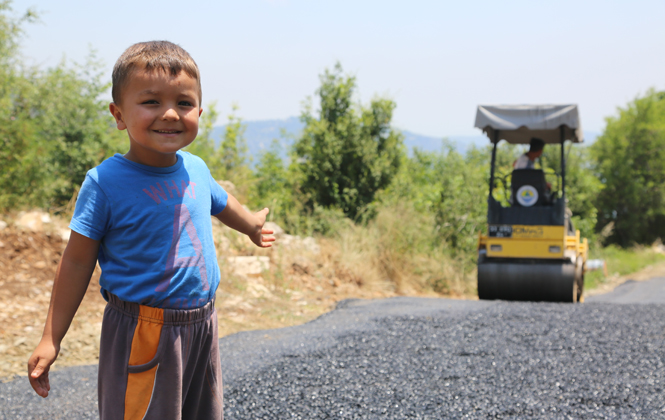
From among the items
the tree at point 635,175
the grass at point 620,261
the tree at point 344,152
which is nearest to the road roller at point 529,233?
the tree at point 344,152

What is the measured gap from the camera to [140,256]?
1.76 metres

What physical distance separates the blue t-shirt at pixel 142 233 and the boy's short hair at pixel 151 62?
248mm

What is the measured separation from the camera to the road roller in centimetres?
767

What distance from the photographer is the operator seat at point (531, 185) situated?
7.93 meters

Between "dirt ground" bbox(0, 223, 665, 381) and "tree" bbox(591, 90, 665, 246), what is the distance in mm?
29353

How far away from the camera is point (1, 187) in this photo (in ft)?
28.3

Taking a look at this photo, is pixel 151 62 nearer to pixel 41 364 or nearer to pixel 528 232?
pixel 41 364

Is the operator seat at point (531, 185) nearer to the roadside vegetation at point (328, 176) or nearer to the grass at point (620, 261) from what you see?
the roadside vegetation at point (328, 176)

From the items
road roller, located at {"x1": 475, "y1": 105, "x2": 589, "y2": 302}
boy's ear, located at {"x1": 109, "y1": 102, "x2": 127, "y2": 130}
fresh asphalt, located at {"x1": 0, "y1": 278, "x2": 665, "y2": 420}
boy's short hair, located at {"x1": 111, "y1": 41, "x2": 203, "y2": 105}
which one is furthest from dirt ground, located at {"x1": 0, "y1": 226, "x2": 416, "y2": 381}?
boy's short hair, located at {"x1": 111, "y1": 41, "x2": 203, "y2": 105}

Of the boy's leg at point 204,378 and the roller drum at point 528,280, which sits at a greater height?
the boy's leg at point 204,378

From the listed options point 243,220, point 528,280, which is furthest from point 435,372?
point 528,280

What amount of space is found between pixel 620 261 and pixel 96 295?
22053 millimetres

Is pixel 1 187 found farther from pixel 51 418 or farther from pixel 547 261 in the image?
pixel 547 261

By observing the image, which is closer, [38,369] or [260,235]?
[38,369]
